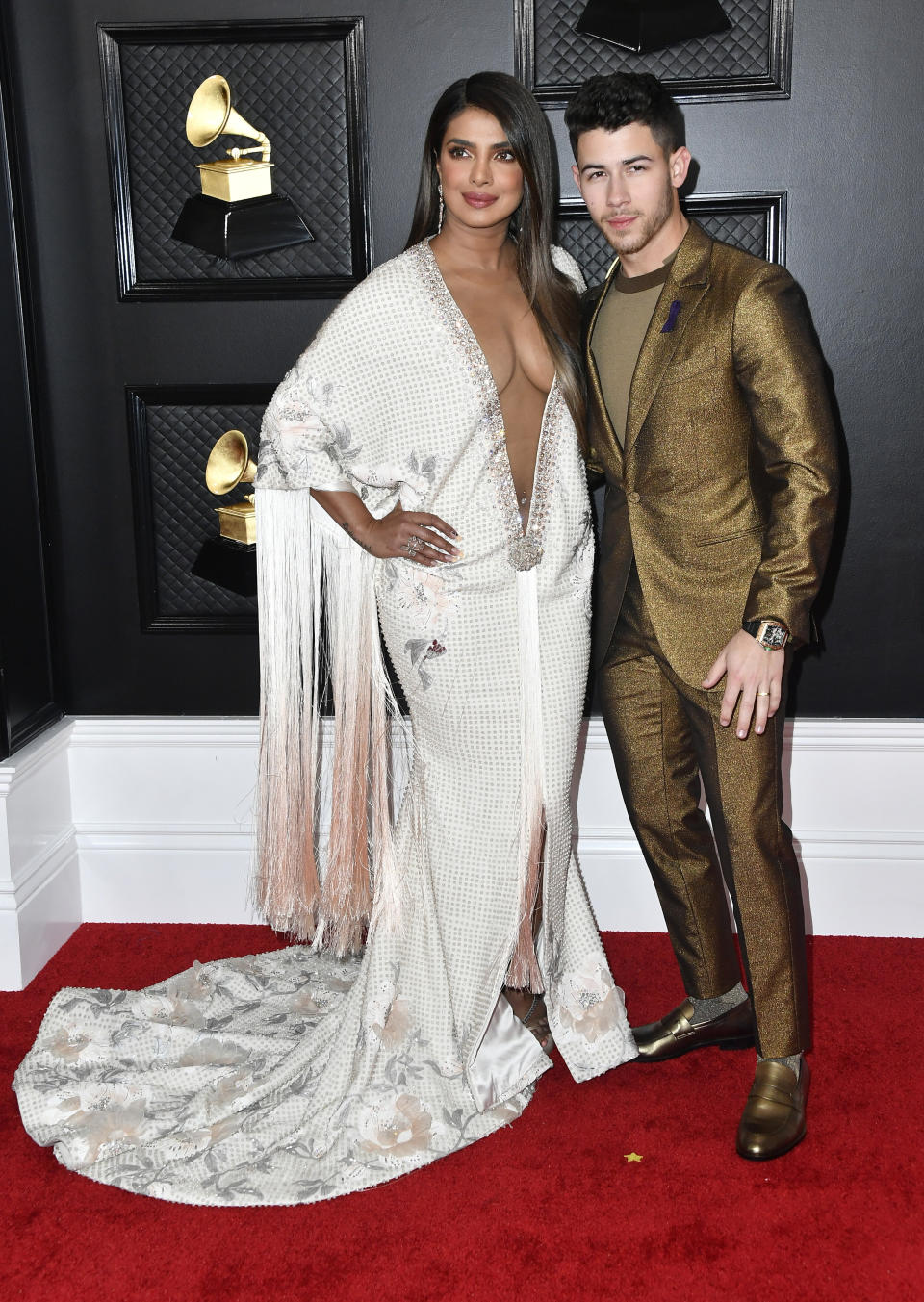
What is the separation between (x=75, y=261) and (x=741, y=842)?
1.90 m

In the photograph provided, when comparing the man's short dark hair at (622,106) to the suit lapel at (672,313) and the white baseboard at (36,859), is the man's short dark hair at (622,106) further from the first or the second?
the white baseboard at (36,859)

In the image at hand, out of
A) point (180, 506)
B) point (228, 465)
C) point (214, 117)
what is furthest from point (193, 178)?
point (180, 506)

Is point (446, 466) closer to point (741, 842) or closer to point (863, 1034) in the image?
point (741, 842)

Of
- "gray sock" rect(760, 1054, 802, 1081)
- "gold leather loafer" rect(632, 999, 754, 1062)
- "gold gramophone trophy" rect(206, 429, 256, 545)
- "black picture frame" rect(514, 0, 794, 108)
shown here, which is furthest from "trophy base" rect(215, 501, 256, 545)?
"gray sock" rect(760, 1054, 802, 1081)

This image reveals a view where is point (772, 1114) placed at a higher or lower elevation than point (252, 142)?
lower

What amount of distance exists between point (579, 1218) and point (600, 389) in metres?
1.37

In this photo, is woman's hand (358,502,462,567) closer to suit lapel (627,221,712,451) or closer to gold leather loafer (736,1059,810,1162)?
suit lapel (627,221,712,451)

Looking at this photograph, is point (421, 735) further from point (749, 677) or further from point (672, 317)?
point (672, 317)

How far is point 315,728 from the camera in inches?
96.9

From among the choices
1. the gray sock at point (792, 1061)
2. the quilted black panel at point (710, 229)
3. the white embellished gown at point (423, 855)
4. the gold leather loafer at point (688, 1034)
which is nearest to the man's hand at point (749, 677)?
the white embellished gown at point (423, 855)

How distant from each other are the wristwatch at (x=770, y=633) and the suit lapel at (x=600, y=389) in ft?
1.23

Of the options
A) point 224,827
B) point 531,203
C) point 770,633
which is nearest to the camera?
point 770,633

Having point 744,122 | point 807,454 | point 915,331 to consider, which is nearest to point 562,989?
point 807,454

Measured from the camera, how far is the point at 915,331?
9.06 feet
